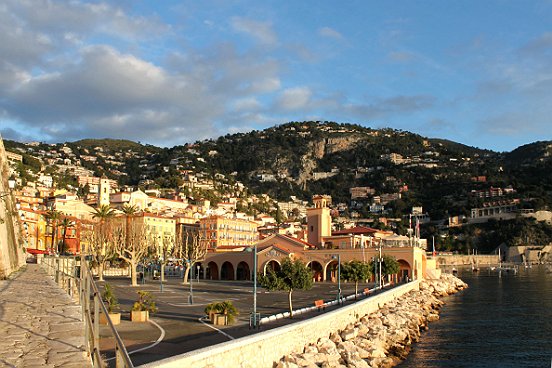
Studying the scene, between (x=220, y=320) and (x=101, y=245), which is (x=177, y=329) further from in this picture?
(x=101, y=245)

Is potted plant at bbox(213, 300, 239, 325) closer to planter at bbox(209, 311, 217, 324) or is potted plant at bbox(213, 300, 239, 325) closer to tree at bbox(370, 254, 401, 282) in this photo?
planter at bbox(209, 311, 217, 324)

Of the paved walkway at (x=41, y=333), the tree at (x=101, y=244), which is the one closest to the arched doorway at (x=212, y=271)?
the tree at (x=101, y=244)

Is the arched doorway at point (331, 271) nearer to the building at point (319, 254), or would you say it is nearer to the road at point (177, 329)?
the building at point (319, 254)

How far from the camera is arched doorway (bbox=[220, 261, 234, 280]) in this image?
250ft

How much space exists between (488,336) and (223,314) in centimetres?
2026

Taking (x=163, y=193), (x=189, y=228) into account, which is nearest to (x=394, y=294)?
(x=189, y=228)

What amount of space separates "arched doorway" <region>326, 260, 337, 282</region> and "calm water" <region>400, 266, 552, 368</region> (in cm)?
1415

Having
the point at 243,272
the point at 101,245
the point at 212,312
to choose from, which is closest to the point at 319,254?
the point at 243,272

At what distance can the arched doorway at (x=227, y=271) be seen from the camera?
76294 millimetres

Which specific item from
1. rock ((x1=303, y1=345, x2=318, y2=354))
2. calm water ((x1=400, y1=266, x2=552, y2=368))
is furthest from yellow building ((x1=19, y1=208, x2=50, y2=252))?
rock ((x1=303, y1=345, x2=318, y2=354))

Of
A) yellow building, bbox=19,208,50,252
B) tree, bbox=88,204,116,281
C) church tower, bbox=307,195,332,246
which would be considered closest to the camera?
tree, bbox=88,204,116,281

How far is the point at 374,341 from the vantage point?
28.1 metres

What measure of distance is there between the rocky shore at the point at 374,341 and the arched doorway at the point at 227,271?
109 feet

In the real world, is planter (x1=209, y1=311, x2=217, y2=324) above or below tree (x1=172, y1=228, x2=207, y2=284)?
below
